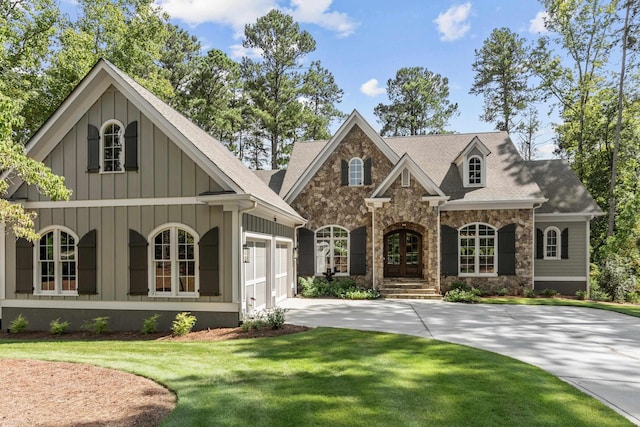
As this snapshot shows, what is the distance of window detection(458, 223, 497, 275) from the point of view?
52.5 feet

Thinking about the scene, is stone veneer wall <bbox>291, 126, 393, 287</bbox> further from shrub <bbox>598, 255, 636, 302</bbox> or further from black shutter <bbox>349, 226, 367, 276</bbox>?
shrub <bbox>598, 255, 636, 302</bbox>

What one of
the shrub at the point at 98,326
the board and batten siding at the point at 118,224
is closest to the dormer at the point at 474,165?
the board and batten siding at the point at 118,224

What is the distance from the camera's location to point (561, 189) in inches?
704

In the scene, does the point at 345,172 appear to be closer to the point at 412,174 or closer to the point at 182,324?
the point at 412,174

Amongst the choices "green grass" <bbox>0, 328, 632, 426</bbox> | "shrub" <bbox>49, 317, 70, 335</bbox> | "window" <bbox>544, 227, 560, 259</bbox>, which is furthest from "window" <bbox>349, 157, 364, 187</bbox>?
"shrub" <bbox>49, 317, 70, 335</bbox>

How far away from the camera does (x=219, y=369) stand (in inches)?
239

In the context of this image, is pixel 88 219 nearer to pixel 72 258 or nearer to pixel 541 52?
pixel 72 258

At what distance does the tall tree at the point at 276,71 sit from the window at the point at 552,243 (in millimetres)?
19627

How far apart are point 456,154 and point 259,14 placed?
19.5m

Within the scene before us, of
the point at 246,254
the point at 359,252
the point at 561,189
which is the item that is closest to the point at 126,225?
the point at 246,254

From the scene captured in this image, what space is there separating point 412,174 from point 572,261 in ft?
26.7

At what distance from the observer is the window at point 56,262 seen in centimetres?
1009

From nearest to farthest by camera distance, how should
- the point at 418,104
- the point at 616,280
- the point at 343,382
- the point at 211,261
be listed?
the point at 343,382, the point at 211,261, the point at 616,280, the point at 418,104

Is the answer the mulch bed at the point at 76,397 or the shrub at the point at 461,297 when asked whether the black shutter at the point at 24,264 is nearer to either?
the mulch bed at the point at 76,397
